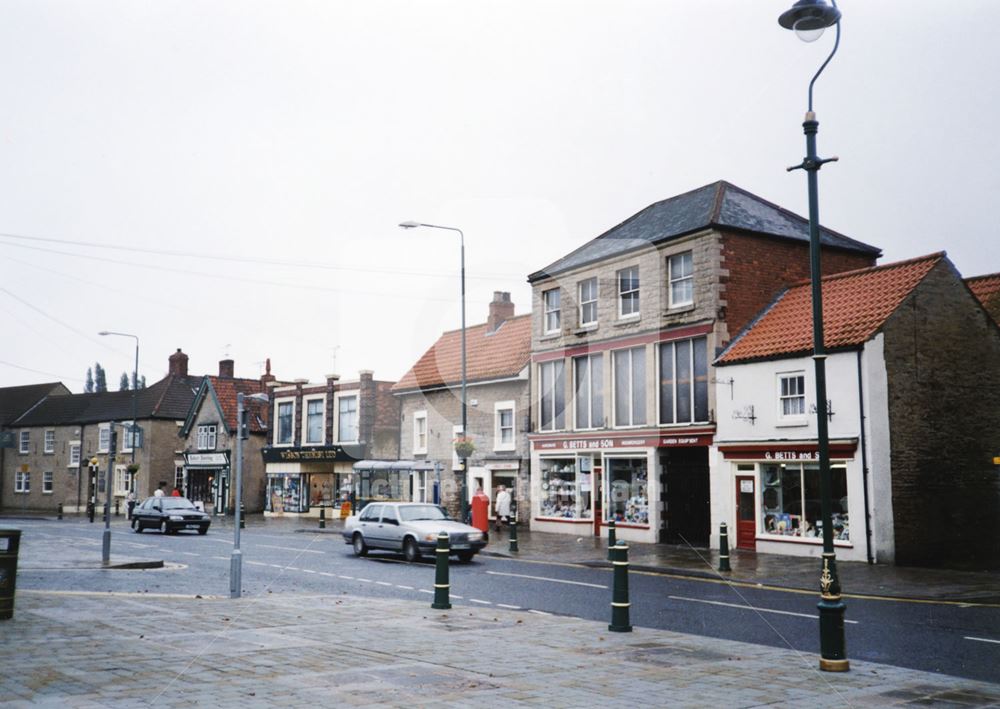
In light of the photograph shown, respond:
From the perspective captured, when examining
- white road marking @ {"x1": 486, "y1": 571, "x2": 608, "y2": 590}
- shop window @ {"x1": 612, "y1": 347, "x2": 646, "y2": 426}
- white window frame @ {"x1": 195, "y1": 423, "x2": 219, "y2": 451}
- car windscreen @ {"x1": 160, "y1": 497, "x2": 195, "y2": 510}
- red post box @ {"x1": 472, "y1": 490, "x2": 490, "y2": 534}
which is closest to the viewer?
white road marking @ {"x1": 486, "y1": 571, "x2": 608, "y2": 590}

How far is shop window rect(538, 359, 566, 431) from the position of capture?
3512 centimetres

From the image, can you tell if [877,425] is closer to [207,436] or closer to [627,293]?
[627,293]

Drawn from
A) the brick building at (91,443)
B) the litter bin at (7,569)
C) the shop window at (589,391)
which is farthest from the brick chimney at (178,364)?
the litter bin at (7,569)

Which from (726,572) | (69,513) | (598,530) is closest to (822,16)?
(726,572)

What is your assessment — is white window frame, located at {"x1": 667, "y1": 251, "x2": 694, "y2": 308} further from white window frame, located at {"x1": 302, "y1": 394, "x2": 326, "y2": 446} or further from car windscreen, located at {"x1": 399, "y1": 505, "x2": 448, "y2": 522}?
white window frame, located at {"x1": 302, "y1": 394, "x2": 326, "y2": 446}

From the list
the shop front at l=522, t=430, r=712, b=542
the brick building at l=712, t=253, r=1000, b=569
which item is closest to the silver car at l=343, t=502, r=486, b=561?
the shop front at l=522, t=430, r=712, b=542

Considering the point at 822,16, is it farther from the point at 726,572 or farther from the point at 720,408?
the point at 720,408

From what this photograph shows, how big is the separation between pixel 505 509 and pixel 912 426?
52.7 ft

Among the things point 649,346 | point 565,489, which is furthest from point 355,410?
point 649,346

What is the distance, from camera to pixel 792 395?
84.5 feet

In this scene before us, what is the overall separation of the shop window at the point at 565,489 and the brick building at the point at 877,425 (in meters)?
6.73

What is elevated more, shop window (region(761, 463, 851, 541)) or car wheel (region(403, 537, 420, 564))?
shop window (region(761, 463, 851, 541))

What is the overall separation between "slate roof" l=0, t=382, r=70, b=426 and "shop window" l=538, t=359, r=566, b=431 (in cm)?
5607

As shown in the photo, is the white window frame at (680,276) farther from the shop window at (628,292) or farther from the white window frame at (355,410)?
the white window frame at (355,410)
